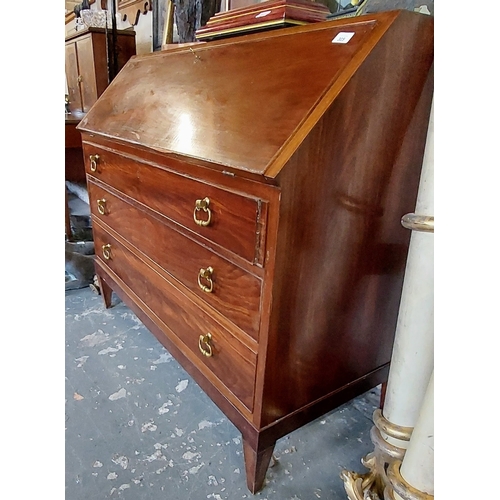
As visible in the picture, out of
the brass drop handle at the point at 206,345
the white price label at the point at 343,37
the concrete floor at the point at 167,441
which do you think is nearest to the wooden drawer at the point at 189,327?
the brass drop handle at the point at 206,345

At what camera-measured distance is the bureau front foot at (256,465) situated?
42.0 inches

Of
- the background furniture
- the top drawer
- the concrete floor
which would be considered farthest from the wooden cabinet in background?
the concrete floor

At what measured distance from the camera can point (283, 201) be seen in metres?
0.81

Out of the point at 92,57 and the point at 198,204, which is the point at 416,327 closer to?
the point at 198,204

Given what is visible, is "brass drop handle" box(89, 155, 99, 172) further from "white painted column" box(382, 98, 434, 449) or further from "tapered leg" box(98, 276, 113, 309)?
"white painted column" box(382, 98, 434, 449)

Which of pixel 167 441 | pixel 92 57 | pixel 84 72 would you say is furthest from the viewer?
pixel 84 72

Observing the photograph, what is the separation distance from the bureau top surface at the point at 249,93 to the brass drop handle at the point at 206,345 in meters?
0.49

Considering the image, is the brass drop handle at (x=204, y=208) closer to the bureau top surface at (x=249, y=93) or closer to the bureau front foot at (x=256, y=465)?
the bureau top surface at (x=249, y=93)

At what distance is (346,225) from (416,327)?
0.27m

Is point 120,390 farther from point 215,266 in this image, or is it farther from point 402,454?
point 402,454

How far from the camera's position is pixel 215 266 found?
1047 mm

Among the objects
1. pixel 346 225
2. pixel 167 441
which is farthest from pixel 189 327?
pixel 346 225
